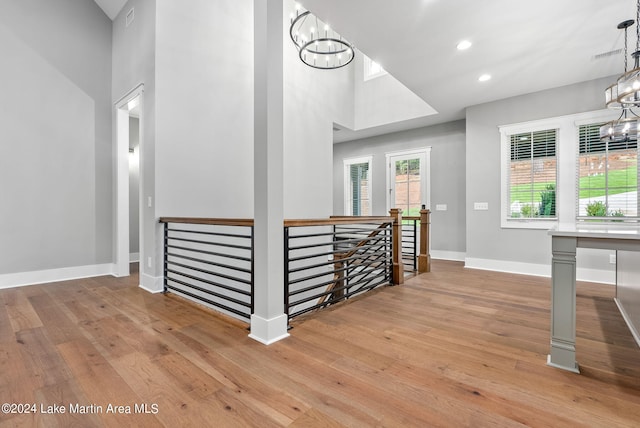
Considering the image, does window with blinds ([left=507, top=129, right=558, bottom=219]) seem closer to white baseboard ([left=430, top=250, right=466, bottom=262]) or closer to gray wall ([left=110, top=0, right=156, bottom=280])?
white baseboard ([left=430, top=250, right=466, bottom=262])

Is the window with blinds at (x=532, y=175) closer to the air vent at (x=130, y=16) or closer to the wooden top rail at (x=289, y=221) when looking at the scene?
the wooden top rail at (x=289, y=221)

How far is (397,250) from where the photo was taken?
3994 millimetres

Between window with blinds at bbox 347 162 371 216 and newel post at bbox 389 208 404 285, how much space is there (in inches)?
125

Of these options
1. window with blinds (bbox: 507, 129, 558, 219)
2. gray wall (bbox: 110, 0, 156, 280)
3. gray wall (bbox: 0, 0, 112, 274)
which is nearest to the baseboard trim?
window with blinds (bbox: 507, 129, 558, 219)

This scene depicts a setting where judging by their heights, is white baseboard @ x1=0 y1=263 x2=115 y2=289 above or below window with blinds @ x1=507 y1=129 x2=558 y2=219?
below

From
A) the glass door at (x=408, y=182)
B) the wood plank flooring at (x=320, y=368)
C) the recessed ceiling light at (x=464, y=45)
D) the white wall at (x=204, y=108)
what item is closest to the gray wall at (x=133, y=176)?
the white wall at (x=204, y=108)

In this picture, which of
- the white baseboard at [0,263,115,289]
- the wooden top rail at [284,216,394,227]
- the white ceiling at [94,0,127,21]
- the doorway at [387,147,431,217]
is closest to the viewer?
the wooden top rail at [284,216,394,227]

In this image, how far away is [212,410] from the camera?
4.54 ft

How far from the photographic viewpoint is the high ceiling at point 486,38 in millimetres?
2639

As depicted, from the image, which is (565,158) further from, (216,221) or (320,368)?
(216,221)

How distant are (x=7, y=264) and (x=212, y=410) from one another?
13.3ft

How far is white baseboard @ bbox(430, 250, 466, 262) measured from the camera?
19.4 feet

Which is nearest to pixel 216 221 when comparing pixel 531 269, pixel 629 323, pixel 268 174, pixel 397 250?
pixel 268 174

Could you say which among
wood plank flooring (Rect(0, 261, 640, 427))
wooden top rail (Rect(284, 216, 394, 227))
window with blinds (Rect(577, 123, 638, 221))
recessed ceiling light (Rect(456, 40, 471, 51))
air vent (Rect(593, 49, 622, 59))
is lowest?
wood plank flooring (Rect(0, 261, 640, 427))
